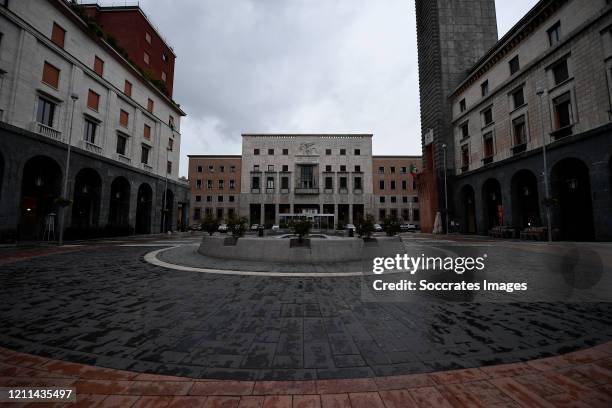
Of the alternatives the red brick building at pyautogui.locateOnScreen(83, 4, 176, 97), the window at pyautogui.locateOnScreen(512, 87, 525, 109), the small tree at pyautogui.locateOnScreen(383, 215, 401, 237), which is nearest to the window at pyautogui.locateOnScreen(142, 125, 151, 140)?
the red brick building at pyautogui.locateOnScreen(83, 4, 176, 97)

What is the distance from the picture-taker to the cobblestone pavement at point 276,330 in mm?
2428

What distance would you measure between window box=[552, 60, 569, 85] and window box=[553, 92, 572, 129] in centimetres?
125

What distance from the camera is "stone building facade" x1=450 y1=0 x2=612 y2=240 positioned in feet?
46.8

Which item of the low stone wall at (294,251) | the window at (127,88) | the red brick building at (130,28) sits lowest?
the low stone wall at (294,251)

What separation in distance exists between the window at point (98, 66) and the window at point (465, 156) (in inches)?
1436

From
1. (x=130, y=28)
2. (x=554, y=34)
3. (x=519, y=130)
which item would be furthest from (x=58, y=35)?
(x=519, y=130)

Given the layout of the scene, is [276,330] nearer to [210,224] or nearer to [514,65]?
[210,224]

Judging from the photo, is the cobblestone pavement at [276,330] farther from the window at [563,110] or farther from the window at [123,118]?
the window at [123,118]

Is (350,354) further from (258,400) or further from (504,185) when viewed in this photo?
(504,185)

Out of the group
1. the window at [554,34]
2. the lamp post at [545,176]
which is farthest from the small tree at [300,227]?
the window at [554,34]

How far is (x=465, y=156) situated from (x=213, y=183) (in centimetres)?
4299

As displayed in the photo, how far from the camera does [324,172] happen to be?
47000 mm

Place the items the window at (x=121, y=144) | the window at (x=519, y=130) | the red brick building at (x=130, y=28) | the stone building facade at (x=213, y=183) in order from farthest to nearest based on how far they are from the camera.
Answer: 1. the stone building facade at (x=213, y=183)
2. the red brick building at (x=130, y=28)
3. the window at (x=121, y=144)
4. the window at (x=519, y=130)

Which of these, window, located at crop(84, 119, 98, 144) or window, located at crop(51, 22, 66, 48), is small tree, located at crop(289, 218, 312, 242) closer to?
window, located at crop(84, 119, 98, 144)
